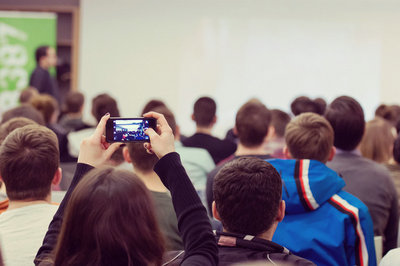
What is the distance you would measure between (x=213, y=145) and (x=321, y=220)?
5.49 ft

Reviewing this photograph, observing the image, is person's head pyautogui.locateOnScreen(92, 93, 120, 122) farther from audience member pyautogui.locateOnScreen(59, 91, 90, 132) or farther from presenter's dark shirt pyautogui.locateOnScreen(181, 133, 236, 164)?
audience member pyautogui.locateOnScreen(59, 91, 90, 132)

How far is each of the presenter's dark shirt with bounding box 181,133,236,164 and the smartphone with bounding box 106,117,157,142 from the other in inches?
82.8

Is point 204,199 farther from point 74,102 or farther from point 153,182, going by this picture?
point 74,102

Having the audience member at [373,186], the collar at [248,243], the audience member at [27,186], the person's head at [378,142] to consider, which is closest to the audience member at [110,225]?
the collar at [248,243]

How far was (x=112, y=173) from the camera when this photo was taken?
3.73ft

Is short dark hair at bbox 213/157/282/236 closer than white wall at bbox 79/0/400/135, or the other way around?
short dark hair at bbox 213/157/282/236

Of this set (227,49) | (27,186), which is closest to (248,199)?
(27,186)

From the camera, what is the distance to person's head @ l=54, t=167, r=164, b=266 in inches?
42.9

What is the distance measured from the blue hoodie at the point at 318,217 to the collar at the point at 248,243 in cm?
58

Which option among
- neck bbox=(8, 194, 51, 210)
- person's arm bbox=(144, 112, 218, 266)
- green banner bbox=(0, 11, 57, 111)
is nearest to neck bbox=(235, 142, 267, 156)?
neck bbox=(8, 194, 51, 210)

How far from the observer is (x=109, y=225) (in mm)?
1087

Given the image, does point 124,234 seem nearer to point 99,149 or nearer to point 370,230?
point 99,149

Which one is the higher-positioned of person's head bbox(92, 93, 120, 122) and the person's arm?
person's head bbox(92, 93, 120, 122)

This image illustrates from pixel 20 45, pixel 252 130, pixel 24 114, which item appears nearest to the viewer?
pixel 252 130
